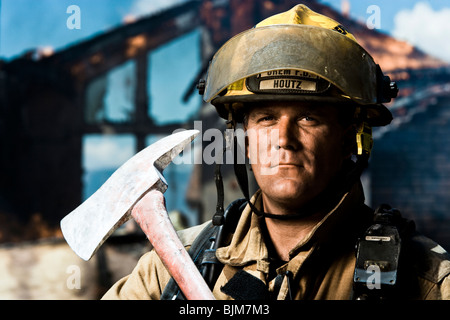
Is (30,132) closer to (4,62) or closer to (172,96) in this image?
(4,62)

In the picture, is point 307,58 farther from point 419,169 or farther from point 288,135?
point 419,169

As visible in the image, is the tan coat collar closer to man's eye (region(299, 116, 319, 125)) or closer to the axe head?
man's eye (region(299, 116, 319, 125))

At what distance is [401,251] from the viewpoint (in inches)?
81.8

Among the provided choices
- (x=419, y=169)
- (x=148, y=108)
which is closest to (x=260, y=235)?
(x=148, y=108)

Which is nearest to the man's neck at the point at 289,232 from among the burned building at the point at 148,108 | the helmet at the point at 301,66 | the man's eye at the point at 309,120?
the man's eye at the point at 309,120

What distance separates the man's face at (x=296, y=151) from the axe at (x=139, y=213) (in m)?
0.35

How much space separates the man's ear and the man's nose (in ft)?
0.89

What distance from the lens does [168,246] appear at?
191 centimetres

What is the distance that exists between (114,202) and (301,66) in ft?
3.07

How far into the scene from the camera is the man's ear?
2.38m
